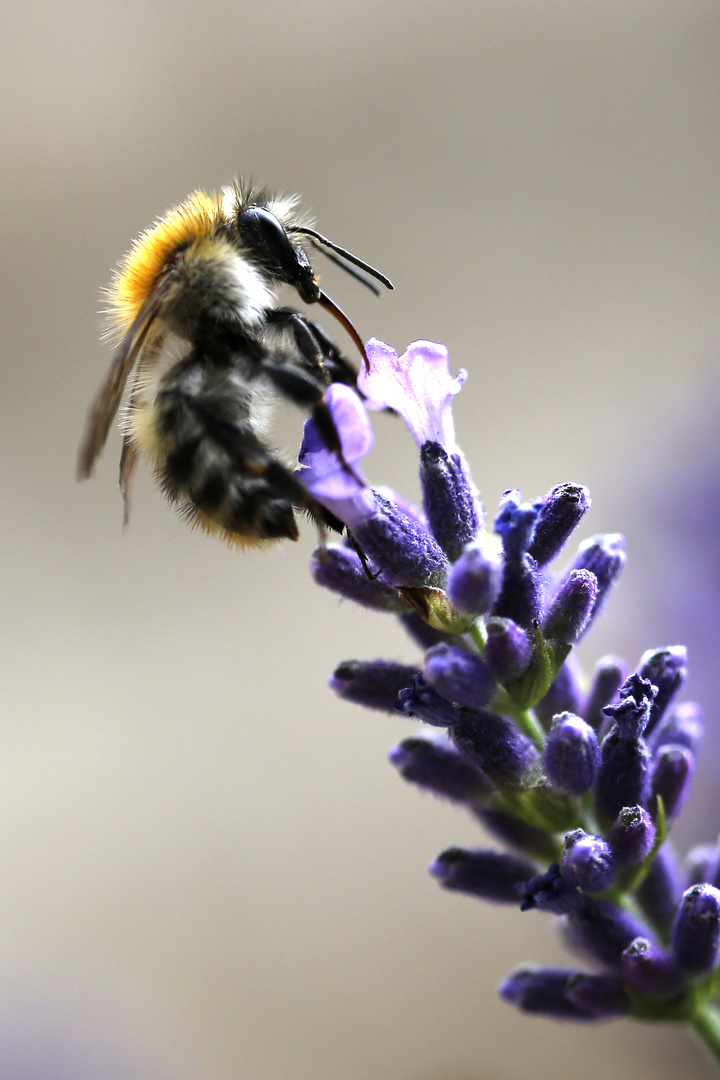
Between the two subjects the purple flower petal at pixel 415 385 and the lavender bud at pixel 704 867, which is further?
the lavender bud at pixel 704 867

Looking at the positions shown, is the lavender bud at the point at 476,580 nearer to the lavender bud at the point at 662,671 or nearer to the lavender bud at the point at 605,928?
the lavender bud at the point at 662,671

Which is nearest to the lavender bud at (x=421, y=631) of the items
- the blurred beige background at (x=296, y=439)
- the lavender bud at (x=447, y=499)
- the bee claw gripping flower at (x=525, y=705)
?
the bee claw gripping flower at (x=525, y=705)

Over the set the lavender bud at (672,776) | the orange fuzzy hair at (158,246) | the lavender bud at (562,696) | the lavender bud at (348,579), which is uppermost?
the orange fuzzy hair at (158,246)

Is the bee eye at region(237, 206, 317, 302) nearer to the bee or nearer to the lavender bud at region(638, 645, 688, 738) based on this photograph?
the bee

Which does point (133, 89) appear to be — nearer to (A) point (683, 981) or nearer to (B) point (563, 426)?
(B) point (563, 426)

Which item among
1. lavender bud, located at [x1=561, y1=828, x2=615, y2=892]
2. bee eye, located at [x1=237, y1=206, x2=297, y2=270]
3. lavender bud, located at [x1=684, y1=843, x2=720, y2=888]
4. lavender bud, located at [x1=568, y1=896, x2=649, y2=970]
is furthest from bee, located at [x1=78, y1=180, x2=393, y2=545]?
lavender bud, located at [x1=684, y1=843, x2=720, y2=888]

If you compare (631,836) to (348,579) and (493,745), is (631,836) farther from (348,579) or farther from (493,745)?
(348,579)
